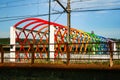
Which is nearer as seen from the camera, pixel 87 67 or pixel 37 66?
pixel 87 67

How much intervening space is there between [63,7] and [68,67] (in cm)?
1445

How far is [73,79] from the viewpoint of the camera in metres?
14.7

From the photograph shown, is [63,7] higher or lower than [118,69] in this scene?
higher

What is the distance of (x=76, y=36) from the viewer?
165 ft

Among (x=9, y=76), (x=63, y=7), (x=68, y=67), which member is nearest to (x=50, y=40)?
(x=63, y=7)

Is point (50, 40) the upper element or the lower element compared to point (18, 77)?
upper

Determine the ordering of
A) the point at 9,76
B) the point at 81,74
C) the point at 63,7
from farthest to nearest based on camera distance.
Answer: the point at 63,7 < the point at 9,76 < the point at 81,74

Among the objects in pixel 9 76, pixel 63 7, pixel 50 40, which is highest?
pixel 63 7

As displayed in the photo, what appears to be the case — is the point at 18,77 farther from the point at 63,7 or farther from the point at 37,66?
the point at 63,7

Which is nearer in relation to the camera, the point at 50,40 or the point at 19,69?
the point at 19,69

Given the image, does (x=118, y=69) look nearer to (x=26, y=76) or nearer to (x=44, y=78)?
(x=44, y=78)

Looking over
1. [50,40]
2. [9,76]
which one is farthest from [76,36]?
[9,76]

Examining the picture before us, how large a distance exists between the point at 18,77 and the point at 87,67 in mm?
4307

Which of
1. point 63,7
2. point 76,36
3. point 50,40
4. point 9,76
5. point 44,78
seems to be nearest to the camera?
point 44,78
